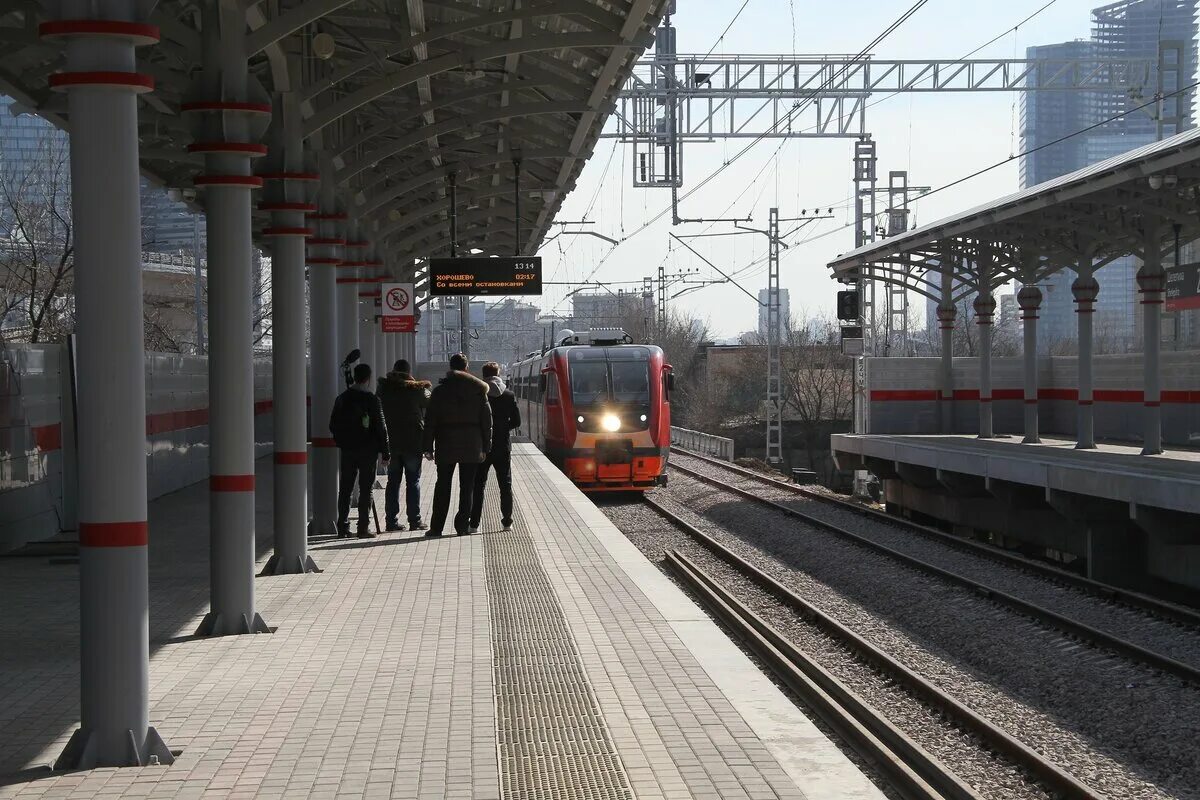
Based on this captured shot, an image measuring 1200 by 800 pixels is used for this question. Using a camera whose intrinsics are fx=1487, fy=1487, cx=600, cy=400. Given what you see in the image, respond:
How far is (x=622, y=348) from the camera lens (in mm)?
25094

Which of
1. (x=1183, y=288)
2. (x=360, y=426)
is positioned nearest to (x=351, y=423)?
(x=360, y=426)

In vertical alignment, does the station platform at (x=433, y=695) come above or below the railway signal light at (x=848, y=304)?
below

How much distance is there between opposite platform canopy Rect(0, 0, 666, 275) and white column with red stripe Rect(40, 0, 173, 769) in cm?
30

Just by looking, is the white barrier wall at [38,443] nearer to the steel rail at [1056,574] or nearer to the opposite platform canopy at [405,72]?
the opposite platform canopy at [405,72]

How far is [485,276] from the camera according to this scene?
21.7 meters

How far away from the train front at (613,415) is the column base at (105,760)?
1854 cm

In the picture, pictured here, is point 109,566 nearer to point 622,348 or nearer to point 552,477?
point 552,477

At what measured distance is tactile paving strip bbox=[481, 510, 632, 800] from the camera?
5750 millimetres

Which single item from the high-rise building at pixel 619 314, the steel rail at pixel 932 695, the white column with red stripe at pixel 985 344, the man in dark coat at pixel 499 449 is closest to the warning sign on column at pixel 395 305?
the man in dark coat at pixel 499 449

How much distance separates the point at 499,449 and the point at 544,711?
845 cm

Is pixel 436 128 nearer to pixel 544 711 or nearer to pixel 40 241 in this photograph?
pixel 544 711

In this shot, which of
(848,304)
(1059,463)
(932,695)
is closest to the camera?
(932,695)

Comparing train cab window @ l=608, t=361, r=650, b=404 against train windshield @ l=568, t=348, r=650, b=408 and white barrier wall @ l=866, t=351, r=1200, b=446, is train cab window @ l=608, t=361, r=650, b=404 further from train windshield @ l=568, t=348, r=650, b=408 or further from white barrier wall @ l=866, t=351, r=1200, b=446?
white barrier wall @ l=866, t=351, r=1200, b=446

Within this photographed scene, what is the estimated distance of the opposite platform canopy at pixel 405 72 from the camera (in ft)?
34.2
